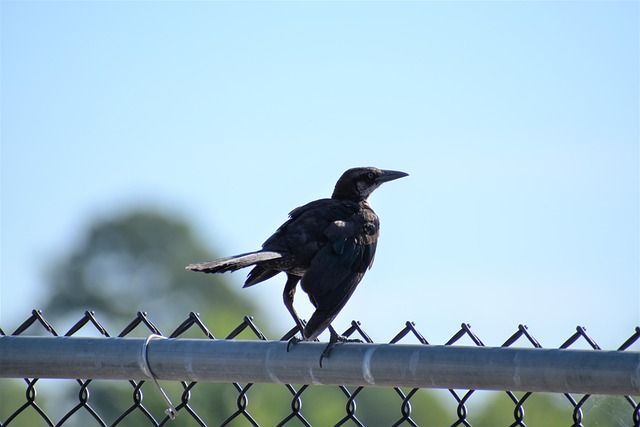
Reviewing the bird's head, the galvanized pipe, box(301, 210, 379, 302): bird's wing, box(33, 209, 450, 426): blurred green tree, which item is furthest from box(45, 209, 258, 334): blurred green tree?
the galvanized pipe

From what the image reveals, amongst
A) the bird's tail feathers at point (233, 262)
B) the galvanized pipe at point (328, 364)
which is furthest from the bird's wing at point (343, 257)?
the galvanized pipe at point (328, 364)

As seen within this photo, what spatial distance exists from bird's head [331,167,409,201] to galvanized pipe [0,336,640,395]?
342 centimetres

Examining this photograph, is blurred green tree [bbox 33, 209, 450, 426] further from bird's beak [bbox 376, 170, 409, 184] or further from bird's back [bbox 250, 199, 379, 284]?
bird's back [bbox 250, 199, 379, 284]

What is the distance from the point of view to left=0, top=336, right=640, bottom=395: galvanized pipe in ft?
9.96

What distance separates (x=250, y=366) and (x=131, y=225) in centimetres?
6595

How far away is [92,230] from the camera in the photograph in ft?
223

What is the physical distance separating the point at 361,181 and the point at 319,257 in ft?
5.77

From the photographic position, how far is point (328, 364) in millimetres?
3357

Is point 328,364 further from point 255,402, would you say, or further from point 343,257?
point 255,402

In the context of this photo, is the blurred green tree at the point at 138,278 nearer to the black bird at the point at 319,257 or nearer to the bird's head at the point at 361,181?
the bird's head at the point at 361,181

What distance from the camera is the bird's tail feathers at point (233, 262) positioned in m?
4.39

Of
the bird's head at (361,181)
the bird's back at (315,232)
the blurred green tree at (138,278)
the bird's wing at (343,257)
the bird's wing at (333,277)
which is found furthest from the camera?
the blurred green tree at (138,278)

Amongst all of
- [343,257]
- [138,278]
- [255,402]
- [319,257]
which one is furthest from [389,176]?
[138,278]

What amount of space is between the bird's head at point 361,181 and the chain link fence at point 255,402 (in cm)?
120
